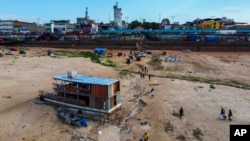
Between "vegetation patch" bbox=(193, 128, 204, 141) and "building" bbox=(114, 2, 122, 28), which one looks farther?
"building" bbox=(114, 2, 122, 28)

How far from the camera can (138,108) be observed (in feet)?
97.1

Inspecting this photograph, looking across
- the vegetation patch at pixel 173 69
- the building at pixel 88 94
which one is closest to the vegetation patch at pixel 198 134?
the building at pixel 88 94

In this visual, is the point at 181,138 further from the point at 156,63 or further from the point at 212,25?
the point at 212,25

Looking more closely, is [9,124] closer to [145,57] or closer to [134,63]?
[134,63]

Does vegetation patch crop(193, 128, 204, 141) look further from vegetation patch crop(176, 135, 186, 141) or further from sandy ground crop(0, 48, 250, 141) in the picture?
vegetation patch crop(176, 135, 186, 141)

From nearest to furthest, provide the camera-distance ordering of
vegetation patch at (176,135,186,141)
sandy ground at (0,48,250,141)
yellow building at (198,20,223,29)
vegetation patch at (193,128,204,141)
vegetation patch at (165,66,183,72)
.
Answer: vegetation patch at (176,135,186,141)
vegetation patch at (193,128,204,141)
sandy ground at (0,48,250,141)
vegetation patch at (165,66,183,72)
yellow building at (198,20,223,29)

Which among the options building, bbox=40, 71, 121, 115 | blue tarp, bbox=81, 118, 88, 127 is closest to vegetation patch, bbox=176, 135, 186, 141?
building, bbox=40, 71, 121, 115

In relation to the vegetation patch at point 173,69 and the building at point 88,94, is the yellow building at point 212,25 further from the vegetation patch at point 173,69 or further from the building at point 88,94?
the building at point 88,94

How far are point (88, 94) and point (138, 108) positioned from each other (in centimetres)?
563

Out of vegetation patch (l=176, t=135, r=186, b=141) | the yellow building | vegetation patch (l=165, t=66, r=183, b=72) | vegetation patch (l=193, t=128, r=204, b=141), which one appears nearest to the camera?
vegetation patch (l=176, t=135, r=186, b=141)

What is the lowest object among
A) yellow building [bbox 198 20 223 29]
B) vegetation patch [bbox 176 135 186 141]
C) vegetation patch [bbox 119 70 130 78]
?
vegetation patch [bbox 176 135 186 141]

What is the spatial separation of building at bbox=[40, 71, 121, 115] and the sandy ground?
1.34m

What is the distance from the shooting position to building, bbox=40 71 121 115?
27.0 meters

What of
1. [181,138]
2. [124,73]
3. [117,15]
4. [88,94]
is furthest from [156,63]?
[117,15]
